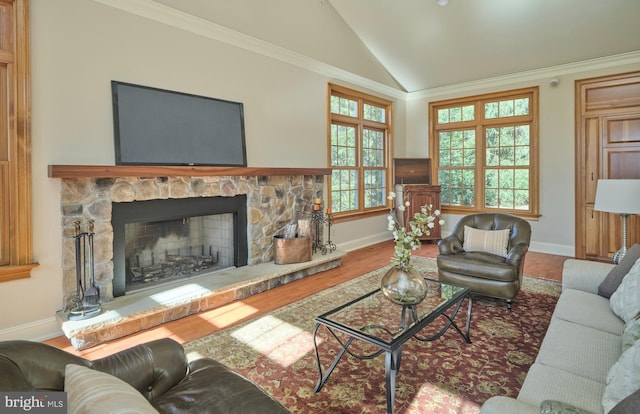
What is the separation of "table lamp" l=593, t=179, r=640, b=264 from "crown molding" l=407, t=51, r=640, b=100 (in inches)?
113

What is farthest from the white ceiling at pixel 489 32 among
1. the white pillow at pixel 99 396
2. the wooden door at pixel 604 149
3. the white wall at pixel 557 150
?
the white pillow at pixel 99 396

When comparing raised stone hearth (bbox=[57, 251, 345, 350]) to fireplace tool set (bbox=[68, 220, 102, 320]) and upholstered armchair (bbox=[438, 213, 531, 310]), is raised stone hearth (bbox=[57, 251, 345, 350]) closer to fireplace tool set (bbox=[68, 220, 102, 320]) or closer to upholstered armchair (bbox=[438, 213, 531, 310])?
fireplace tool set (bbox=[68, 220, 102, 320])

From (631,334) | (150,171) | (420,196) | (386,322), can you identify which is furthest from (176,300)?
(420,196)

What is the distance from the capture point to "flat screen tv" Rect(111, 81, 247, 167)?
11.3ft

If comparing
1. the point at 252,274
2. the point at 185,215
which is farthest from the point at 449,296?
the point at 185,215

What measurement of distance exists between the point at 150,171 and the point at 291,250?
1.98 meters

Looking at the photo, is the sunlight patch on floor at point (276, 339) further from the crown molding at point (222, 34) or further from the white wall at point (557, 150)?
the white wall at point (557, 150)

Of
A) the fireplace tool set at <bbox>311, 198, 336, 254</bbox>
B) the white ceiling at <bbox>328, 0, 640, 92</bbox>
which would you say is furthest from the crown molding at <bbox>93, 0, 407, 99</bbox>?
the fireplace tool set at <bbox>311, 198, 336, 254</bbox>

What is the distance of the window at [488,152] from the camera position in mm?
6105

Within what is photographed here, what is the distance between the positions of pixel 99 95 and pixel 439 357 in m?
3.65

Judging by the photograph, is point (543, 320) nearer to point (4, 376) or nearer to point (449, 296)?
point (449, 296)

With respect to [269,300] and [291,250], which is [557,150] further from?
[269,300]

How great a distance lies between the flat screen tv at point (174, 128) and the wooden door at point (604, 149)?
511cm

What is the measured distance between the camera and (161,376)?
1.60 m
